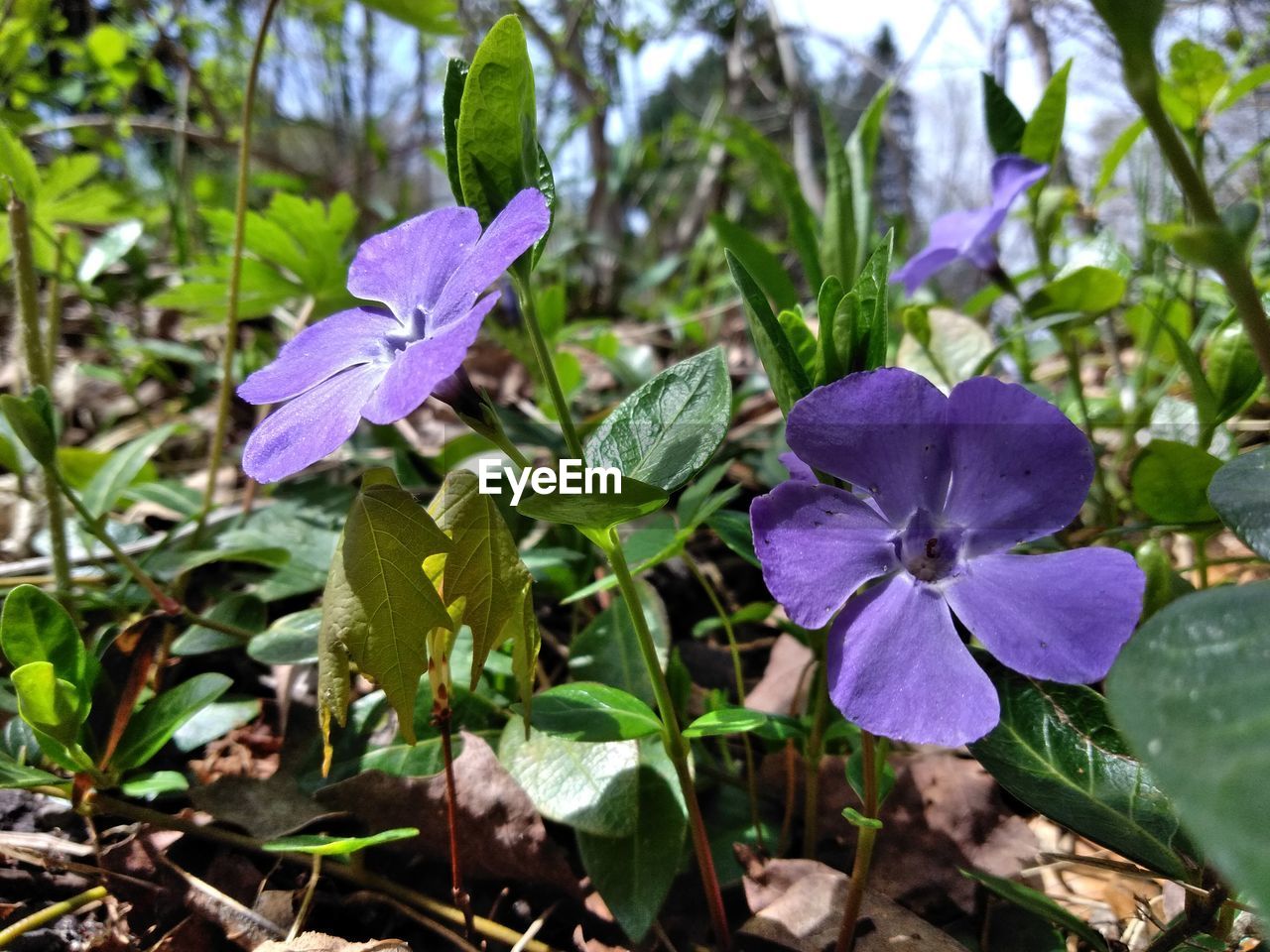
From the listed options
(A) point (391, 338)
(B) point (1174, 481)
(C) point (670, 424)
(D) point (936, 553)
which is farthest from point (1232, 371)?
(A) point (391, 338)

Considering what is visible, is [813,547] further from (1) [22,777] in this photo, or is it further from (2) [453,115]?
(1) [22,777]

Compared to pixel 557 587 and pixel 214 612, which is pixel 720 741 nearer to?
pixel 557 587

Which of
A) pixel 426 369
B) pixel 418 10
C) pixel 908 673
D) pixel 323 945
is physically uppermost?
pixel 418 10

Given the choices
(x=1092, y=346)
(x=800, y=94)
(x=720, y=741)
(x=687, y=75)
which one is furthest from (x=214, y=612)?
(x=687, y=75)

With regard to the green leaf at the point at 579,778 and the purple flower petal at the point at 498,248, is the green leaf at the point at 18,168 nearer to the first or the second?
the purple flower petal at the point at 498,248

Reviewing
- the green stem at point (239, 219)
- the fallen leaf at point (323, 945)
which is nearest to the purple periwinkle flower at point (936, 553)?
the fallen leaf at point (323, 945)

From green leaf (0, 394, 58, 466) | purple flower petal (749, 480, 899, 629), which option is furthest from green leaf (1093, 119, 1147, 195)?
green leaf (0, 394, 58, 466)
